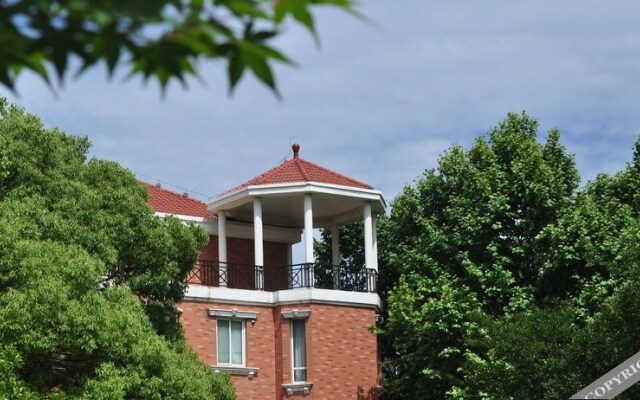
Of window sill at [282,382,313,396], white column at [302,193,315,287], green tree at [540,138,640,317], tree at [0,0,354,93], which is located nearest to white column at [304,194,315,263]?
white column at [302,193,315,287]

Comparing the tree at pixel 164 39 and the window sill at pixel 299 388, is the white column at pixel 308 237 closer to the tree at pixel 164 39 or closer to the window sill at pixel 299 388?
the window sill at pixel 299 388

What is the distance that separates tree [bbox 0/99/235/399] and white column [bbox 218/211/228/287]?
4619mm

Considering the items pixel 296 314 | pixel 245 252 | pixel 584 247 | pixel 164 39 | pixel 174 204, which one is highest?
pixel 174 204

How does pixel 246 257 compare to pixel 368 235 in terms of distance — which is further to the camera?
pixel 246 257

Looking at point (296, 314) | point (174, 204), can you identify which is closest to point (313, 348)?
point (296, 314)

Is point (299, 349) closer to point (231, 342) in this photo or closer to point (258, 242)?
point (231, 342)

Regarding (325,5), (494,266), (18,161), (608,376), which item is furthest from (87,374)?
(325,5)

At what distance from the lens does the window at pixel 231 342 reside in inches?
1042

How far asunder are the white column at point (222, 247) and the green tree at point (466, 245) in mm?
3501

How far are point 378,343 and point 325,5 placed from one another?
25823 millimetres

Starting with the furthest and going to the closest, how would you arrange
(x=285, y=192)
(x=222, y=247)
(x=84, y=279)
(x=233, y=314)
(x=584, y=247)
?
1. (x=222, y=247)
2. (x=285, y=192)
3. (x=233, y=314)
4. (x=584, y=247)
5. (x=84, y=279)

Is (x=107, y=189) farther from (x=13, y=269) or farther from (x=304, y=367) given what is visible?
(x=304, y=367)

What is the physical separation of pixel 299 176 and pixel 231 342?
3.76 meters

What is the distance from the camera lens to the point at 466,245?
26516 mm
